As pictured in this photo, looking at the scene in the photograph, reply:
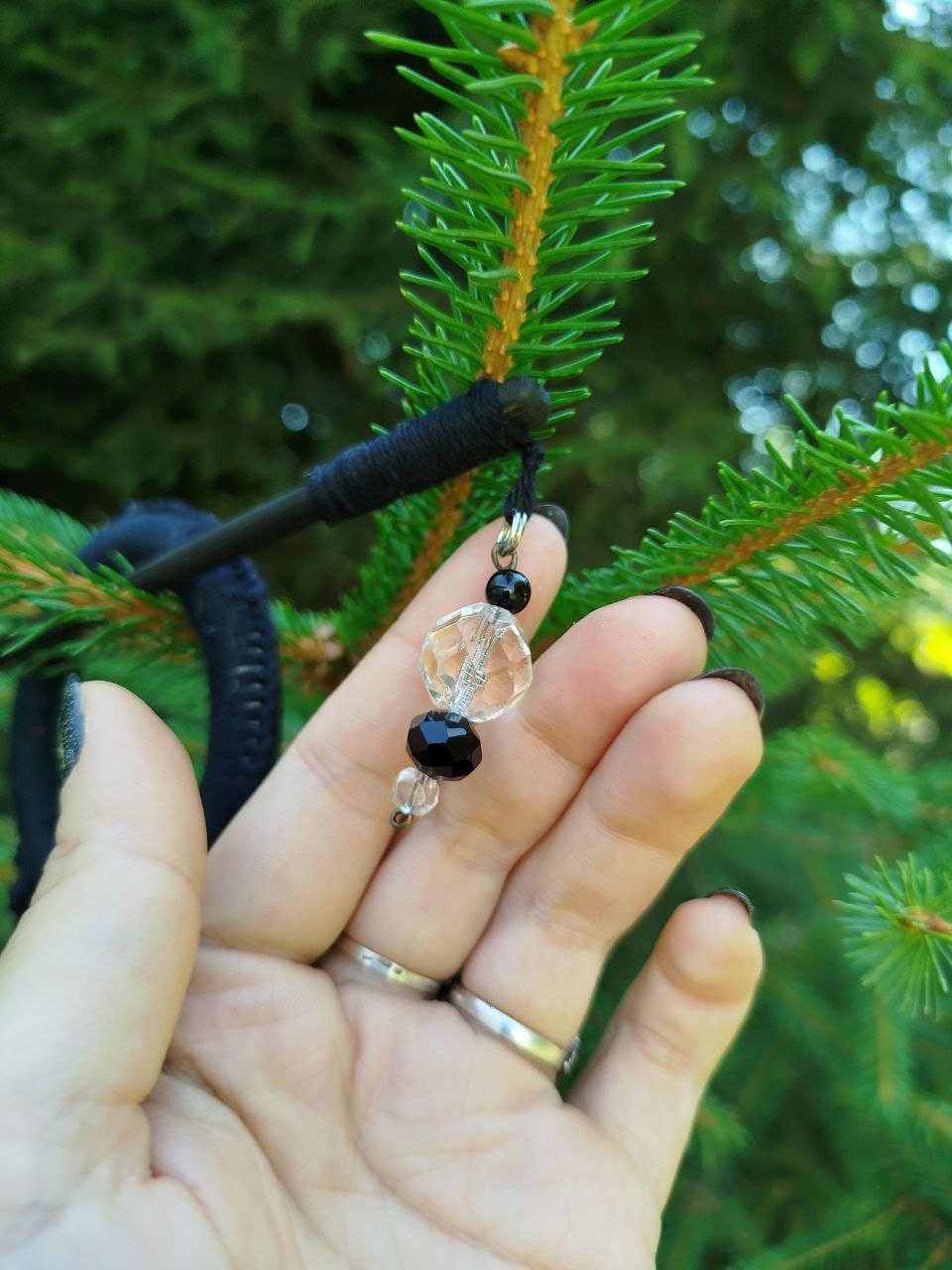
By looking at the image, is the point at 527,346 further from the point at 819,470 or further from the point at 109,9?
the point at 109,9

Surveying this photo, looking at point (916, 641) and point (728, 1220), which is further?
point (916, 641)

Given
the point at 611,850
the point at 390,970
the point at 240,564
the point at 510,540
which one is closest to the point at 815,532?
the point at 510,540

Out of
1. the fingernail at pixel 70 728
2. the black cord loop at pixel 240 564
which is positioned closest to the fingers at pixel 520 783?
the black cord loop at pixel 240 564

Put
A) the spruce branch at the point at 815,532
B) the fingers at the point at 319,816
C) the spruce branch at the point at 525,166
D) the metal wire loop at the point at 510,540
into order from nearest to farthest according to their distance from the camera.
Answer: the spruce branch at the point at 525,166
the spruce branch at the point at 815,532
the metal wire loop at the point at 510,540
the fingers at the point at 319,816

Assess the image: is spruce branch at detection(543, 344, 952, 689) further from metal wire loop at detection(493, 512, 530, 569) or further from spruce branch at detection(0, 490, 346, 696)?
spruce branch at detection(0, 490, 346, 696)

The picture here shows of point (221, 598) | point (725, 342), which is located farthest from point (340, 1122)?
point (725, 342)

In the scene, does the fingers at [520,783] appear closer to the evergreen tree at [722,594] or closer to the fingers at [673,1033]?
the evergreen tree at [722,594]

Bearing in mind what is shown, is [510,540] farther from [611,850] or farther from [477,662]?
[611,850]
